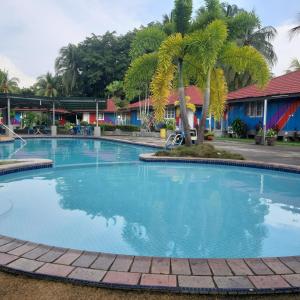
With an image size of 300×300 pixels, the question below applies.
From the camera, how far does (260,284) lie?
2633 millimetres

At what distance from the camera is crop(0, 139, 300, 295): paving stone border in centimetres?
261

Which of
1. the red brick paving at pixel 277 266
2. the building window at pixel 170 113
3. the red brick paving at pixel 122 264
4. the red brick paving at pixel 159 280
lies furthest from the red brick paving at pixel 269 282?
the building window at pixel 170 113

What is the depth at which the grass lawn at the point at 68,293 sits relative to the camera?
252 cm

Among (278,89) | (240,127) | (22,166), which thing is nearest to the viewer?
(22,166)

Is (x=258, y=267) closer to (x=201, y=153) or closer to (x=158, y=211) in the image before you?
(x=158, y=211)

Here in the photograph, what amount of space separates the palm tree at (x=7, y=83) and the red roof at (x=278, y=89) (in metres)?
30.5

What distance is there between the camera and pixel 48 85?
46469mm

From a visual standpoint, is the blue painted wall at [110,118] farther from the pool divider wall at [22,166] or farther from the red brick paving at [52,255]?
the red brick paving at [52,255]

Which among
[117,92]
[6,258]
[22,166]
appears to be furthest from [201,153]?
[117,92]

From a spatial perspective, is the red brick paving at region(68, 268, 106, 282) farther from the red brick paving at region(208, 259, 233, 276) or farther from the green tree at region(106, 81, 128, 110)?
the green tree at region(106, 81, 128, 110)

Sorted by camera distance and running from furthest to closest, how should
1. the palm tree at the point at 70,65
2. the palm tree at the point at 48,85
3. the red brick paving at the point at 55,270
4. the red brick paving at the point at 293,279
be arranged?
the palm tree at the point at 48,85, the palm tree at the point at 70,65, the red brick paving at the point at 55,270, the red brick paving at the point at 293,279

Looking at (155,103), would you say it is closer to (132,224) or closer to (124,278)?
(132,224)

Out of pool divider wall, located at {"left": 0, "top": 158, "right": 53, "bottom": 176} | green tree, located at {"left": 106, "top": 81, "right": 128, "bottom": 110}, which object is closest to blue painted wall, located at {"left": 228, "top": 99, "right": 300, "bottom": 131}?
green tree, located at {"left": 106, "top": 81, "right": 128, "bottom": 110}

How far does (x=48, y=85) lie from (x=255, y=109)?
32.3 metres
